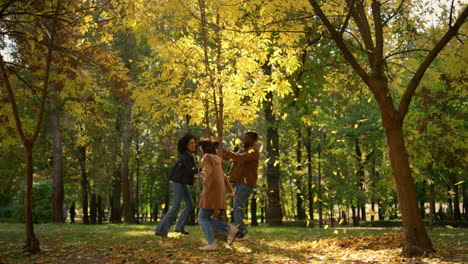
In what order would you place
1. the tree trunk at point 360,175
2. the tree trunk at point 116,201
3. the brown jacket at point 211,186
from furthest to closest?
the tree trunk at point 116,201 → the tree trunk at point 360,175 → the brown jacket at point 211,186

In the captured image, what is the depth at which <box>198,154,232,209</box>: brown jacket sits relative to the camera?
745cm

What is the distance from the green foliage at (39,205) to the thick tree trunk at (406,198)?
19559mm

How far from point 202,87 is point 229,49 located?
2.96ft

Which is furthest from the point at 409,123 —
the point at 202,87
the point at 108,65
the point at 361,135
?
the point at 361,135

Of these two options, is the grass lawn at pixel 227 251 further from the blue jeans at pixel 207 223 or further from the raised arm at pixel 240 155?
the raised arm at pixel 240 155

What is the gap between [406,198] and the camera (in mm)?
7199

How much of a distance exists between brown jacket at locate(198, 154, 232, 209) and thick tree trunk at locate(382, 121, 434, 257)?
2.79 meters

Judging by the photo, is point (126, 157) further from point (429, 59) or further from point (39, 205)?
point (429, 59)

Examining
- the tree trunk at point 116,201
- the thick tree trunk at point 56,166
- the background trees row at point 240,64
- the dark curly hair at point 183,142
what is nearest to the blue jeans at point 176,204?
the dark curly hair at point 183,142

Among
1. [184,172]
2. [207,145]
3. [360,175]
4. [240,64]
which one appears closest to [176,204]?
[184,172]

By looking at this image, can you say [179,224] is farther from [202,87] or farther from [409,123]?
[409,123]

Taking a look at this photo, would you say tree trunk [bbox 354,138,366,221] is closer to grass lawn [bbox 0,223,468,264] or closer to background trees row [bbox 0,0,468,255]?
background trees row [bbox 0,0,468,255]

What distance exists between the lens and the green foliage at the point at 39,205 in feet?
74.1

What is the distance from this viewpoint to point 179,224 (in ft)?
31.0
